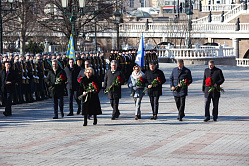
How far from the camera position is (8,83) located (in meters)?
19.1

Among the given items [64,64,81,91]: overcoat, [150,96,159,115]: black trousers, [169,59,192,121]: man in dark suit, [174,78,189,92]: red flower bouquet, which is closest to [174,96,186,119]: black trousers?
[169,59,192,121]: man in dark suit

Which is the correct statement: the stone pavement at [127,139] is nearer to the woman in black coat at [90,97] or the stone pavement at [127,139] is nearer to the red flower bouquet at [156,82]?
the woman in black coat at [90,97]

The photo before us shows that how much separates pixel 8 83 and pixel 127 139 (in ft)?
19.4

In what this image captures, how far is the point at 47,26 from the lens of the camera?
40.5 meters

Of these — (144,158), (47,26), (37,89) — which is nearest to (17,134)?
(144,158)

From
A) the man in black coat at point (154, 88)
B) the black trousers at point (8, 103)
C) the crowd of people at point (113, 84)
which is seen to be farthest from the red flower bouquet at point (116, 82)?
the black trousers at point (8, 103)

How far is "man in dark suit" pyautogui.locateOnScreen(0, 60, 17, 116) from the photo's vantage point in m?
19.0

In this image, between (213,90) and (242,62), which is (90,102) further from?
(242,62)

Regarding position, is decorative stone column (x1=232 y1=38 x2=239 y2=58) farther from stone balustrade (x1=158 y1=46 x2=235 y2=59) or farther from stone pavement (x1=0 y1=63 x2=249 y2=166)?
stone pavement (x1=0 y1=63 x2=249 y2=166)

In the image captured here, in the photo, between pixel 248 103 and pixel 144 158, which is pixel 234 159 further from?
pixel 248 103

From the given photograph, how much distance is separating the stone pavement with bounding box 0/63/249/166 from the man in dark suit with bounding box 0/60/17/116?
0.42m

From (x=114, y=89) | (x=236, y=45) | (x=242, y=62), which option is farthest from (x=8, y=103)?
(x=236, y=45)

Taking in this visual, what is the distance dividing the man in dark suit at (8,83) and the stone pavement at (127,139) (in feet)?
1.37

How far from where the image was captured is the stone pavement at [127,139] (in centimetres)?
1216
